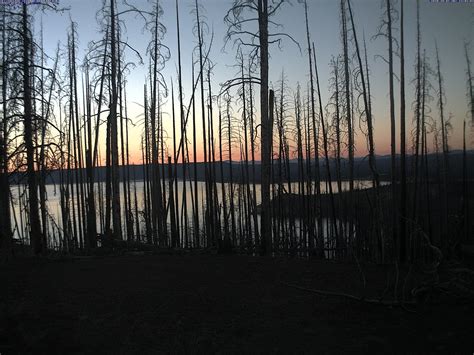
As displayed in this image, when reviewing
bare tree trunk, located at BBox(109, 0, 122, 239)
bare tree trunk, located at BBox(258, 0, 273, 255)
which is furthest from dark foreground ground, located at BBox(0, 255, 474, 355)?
bare tree trunk, located at BBox(109, 0, 122, 239)

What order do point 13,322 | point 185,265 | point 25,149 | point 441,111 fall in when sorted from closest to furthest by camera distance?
point 13,322 < point 185,265 < point 25,149 < point 441,111

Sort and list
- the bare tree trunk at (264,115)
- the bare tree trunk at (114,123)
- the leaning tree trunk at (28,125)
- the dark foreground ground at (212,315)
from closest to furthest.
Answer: the dark foreground ground at (212,315)
the bare tree trunk at (264,115)
the leaning tree trunk at (28,125)
the bare tree trunk at (114,123)

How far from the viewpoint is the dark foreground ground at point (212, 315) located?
3.71m

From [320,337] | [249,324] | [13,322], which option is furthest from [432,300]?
[13,322]

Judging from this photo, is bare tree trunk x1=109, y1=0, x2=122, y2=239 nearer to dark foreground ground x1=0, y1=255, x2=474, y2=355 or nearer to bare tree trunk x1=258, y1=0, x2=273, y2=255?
dark foreground ground x1=0, y1=255, x2=474, y2=355

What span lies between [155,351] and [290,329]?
156cm

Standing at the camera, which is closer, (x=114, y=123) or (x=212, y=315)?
(x=212, y=315)

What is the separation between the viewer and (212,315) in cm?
458

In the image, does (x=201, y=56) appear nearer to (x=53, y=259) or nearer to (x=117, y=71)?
(x=117, y=71)

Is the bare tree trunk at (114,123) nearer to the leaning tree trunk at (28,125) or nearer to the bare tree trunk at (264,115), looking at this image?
the leaning tree trunk at (28,125)

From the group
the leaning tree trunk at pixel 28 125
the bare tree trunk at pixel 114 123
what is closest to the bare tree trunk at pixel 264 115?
the bare tree trunk at pixel 114 123

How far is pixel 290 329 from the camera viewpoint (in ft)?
13.5

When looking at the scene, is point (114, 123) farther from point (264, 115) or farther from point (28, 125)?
point (264, 115)

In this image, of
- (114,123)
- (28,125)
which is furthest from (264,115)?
(28,125)
